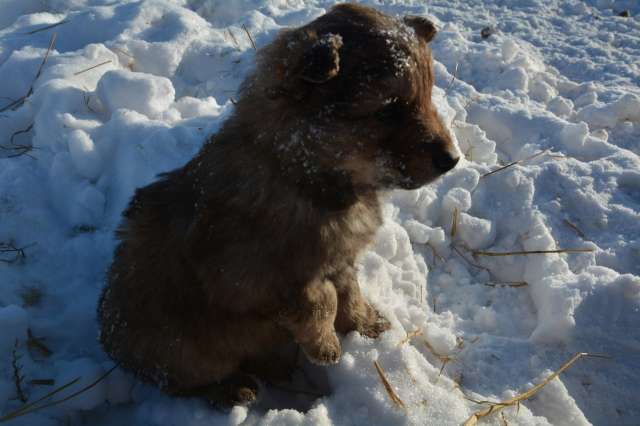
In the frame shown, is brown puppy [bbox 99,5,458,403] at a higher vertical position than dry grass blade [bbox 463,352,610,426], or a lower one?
higher

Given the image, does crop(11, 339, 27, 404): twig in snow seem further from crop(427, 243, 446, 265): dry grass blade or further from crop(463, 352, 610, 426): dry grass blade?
crop(427, 243, 446, 265): dry grass blade

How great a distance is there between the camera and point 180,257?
2.46 m

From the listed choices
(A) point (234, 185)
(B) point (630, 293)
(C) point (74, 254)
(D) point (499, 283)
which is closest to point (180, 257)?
(A) point (234, 185)

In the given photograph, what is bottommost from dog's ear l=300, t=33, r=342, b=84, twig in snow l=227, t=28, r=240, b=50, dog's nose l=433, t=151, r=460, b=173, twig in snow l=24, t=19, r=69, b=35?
twig in snow l=227, t=28, r=240, b=50

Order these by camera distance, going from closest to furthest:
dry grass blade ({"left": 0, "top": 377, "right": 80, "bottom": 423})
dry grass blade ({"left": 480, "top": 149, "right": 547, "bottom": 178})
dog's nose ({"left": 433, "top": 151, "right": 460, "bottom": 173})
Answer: dog's nose ({"left": 433, "top": 151, "right": 460, "bottom": 173}) → dry grass blade ({"left": 0, "top": 377, "right": 80, "bottom": 423}) → dry grass blade ({"left": 480, "top": 149, "right": 547, "bottom": 178})

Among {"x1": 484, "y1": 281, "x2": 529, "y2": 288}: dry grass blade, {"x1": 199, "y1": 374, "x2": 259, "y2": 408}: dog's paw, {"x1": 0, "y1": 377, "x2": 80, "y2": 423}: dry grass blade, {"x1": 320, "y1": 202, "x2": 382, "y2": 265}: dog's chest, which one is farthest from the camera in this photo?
{"x1": 484, "y1": 281, "x2": 529, "y2": 288}: dry grass blade

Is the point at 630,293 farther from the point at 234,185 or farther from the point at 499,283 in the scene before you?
the point at 234,185

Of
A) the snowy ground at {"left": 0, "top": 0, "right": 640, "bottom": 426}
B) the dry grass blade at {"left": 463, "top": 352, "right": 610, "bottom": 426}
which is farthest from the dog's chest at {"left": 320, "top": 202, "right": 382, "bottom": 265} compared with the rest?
the dry grass blade at {"left": 463, "top": 352, "right": 610, "bottom": 426}

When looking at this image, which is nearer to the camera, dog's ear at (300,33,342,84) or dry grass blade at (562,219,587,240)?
dog's ear at (300,33,342,84)

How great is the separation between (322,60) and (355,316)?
1.68 metres

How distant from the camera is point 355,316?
300 centimetres

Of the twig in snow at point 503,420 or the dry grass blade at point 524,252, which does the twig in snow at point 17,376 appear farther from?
the dry grass blade at point 524,252

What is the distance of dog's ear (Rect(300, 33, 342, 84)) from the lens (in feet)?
6.15

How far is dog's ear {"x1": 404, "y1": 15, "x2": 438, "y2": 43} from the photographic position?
242 centimetres
